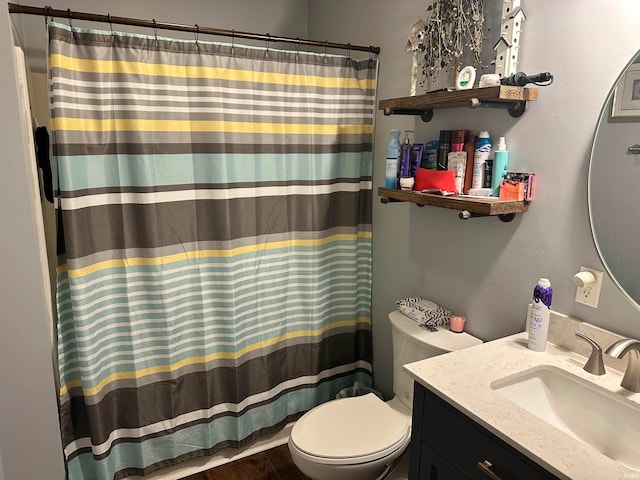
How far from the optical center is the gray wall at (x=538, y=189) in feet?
4.29

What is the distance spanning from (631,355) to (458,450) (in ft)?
1.69

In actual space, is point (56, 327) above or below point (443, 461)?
above

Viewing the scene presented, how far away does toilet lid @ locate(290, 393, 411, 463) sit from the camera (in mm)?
1624

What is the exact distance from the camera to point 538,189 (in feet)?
4.89

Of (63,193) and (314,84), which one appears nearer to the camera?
(63,193)

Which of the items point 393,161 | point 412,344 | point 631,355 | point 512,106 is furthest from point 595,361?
point 393,161

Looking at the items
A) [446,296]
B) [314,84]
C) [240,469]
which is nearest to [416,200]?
[446,296]

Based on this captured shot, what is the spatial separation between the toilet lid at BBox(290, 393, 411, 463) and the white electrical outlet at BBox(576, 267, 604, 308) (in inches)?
31.6

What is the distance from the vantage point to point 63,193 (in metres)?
1.66

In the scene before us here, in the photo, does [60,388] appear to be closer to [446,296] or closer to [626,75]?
[446,296]

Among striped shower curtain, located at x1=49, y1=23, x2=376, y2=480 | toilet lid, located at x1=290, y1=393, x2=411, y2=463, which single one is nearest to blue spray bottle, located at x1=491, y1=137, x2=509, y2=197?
striped shower curtain, located at x1=49, y1=23, x2=376, y2=480

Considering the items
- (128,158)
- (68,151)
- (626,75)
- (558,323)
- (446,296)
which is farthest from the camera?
(446,296)

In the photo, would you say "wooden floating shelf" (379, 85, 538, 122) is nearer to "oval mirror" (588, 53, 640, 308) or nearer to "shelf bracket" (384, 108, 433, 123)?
"shelf bracket" (384, 108, 433, 123)

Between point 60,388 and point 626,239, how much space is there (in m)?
2.06
